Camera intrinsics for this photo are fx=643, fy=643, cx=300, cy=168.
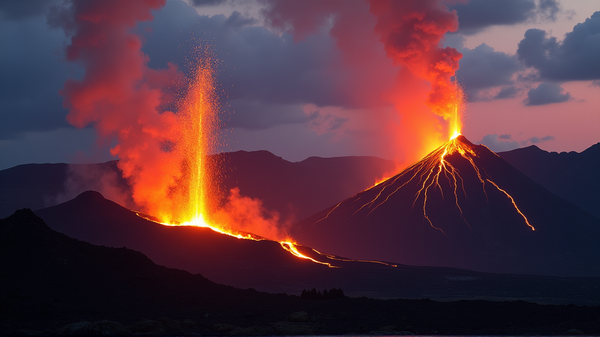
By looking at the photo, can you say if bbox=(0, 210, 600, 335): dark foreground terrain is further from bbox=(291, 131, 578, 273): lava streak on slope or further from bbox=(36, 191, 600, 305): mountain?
bbox=(291, 131, 578, 273): lava streak on slope

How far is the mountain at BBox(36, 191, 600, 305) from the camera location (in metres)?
73.8

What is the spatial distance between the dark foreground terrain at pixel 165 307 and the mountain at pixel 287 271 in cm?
2734

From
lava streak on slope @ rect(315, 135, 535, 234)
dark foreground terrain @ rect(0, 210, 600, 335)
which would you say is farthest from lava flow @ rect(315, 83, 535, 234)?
dark foreground terrain @ rect(0, 210, 600, 335)

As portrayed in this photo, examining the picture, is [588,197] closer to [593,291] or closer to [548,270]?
[548,270]

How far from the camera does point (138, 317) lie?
38.8 m

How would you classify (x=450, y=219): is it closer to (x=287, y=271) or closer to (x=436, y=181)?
(x=436, y=181)

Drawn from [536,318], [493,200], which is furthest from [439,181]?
[536,318]

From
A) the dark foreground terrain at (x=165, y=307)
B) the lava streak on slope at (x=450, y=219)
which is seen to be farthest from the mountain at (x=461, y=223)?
the dark foreground terrain at (x=165, y=307)

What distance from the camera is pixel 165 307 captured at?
135 feet

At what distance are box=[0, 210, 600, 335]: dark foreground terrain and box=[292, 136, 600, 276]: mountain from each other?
76.9 meters

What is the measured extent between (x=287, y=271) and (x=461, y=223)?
60.9m

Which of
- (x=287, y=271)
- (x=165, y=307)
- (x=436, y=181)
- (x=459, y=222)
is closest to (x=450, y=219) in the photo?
(x=459, y=222)

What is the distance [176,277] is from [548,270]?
85541 mm

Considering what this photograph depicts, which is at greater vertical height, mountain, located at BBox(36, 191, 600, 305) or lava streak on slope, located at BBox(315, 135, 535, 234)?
lava streak on slope, located at BBox(315, 135, 535, 234)
